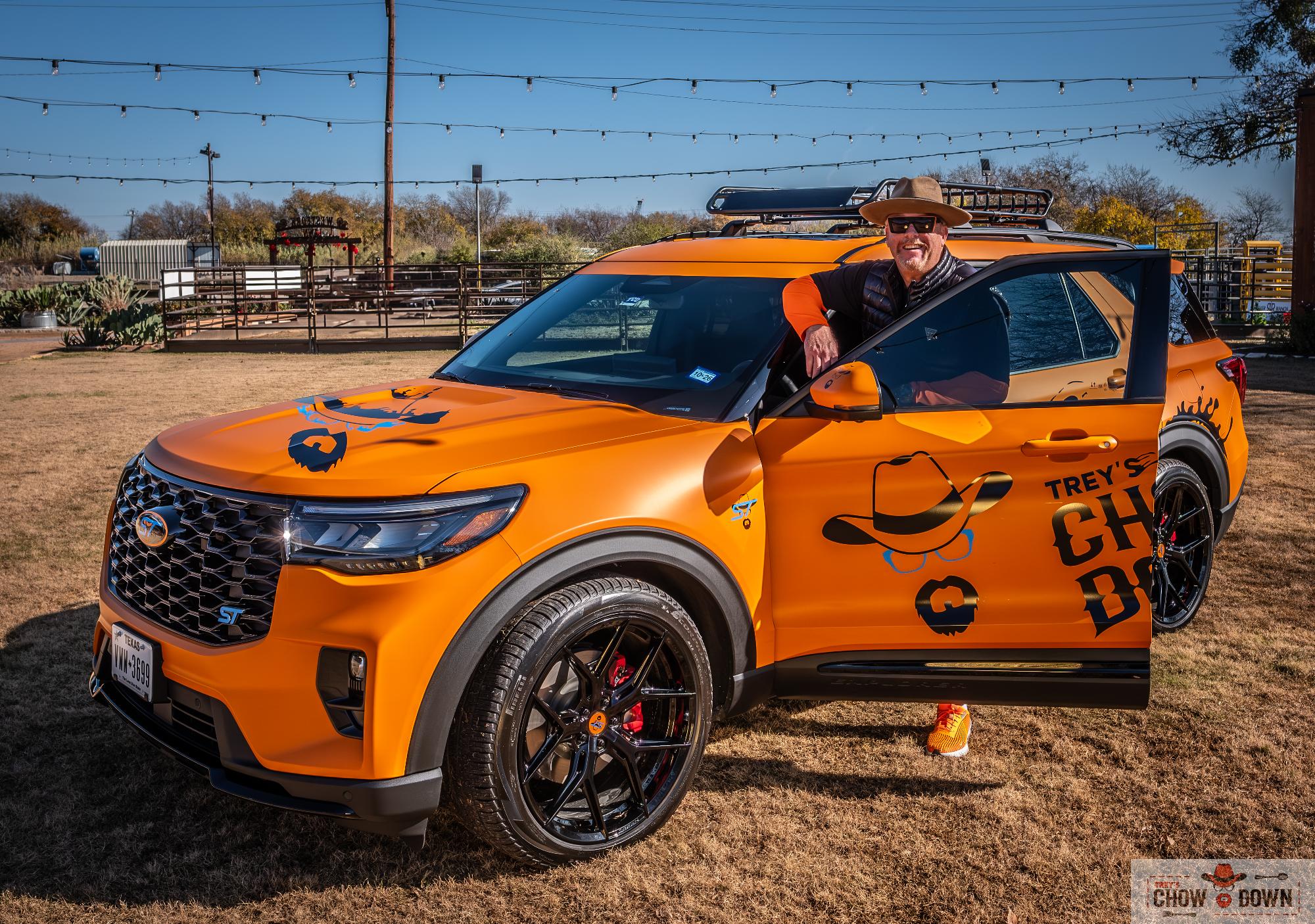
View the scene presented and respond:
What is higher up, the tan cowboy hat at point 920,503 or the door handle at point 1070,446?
the door handle at point 1070,446

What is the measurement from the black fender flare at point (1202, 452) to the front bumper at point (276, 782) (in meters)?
3.46

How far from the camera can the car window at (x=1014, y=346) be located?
345 centimetres

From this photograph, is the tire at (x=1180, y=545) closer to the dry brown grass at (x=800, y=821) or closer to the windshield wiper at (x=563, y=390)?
the dry brown grass at (x=800, y=821)

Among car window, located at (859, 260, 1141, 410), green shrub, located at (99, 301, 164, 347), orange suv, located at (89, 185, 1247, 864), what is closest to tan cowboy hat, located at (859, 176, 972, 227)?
orange suv, located at (89, 185, 1247, 864)

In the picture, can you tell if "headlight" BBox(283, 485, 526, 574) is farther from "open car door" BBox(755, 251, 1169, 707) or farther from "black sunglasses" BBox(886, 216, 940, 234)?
"black sunglasses" BBox(886, 216, 940, 234)

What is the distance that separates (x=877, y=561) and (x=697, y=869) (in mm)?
1071

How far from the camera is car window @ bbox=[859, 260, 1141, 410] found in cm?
345

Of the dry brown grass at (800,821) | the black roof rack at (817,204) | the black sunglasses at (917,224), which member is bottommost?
the dry brown grass at (800,821)

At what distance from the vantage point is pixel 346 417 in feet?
11.7

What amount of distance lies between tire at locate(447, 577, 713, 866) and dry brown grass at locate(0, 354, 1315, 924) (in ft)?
0.55

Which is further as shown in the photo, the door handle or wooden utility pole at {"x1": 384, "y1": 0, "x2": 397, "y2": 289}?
wooden utility pole at {"x1": 384, "y1": 0, "x2": 397, "y2": 289}

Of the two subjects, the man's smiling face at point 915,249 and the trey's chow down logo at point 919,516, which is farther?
the man's smiling face at point 915,249

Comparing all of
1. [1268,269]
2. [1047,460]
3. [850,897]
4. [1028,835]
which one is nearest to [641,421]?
[1047,460]

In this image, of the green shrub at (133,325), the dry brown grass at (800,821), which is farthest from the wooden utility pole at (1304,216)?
the green shrub at (133,325)
